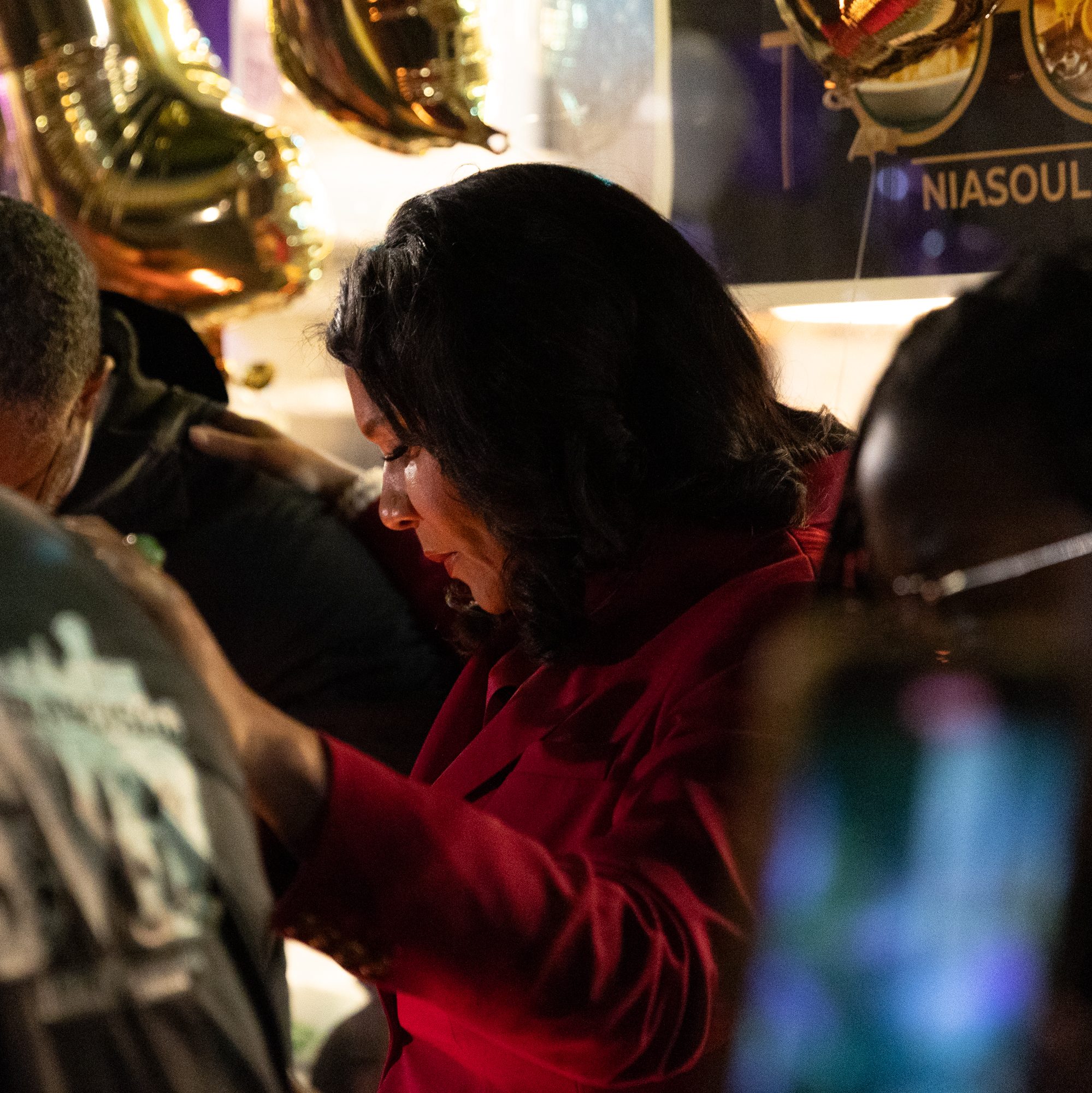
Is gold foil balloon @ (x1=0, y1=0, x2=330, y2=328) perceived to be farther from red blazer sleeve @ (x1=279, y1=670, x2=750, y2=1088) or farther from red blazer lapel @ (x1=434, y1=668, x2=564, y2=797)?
red blazer sleeve @ (x1=279, y1=670, x2=750, y2=1088)

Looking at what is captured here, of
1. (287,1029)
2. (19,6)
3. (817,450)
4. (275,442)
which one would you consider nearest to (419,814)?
(287,1029)

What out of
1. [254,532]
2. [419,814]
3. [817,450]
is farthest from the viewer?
[254,532]

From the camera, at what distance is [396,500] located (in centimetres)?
70

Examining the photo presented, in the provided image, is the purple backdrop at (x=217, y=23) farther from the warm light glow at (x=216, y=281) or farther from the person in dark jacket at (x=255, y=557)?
the person in dark jacket at (x=255, y=557)

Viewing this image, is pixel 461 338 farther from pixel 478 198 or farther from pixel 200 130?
pixel 200 130

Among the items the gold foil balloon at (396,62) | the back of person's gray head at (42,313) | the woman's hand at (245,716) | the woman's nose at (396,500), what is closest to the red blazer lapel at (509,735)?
the woman's nose at (396,500)

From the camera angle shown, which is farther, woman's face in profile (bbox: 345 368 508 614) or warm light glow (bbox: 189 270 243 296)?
warm light glow (bbox: 189 270 243 296)

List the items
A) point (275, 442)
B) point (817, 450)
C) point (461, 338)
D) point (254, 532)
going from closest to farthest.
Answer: point (461, 338), point (817, 450), point (254, 532), point (275, 442)

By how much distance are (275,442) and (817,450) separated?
0.68m

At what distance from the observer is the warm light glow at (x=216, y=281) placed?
54.1 inches

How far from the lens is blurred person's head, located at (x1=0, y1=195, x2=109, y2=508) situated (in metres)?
0.78

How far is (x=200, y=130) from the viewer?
4.40 ft

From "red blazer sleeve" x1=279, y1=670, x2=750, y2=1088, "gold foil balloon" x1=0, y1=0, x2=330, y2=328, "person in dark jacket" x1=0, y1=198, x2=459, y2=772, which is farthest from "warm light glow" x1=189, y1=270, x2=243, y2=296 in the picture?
"red blazer sleeve" x1=279, y1=670, x2=750, y2=1088

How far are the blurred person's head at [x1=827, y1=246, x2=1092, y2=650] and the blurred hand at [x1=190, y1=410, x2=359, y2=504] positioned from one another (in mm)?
906
